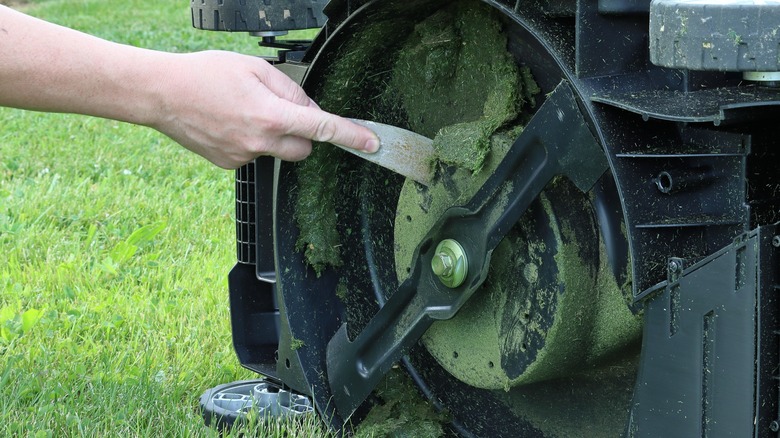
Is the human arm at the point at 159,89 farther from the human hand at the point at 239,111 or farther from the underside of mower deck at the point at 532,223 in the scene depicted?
the underside of mower deck at the point at 532,223

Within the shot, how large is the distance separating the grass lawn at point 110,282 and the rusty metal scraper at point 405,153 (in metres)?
0.61

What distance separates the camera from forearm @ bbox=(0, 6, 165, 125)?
1.89 m

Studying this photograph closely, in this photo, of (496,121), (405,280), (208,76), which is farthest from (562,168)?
(208,76)

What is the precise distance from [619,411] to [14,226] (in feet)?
8.62

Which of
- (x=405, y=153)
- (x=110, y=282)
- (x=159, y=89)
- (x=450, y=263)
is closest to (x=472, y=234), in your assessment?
(x=450, y=263)

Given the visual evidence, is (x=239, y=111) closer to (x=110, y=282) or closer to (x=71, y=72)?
(x=71, y=72)

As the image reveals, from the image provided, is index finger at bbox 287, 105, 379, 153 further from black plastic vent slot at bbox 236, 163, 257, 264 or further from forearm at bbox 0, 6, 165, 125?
black plastic vent slot at bbox 236, 163, 257, 264

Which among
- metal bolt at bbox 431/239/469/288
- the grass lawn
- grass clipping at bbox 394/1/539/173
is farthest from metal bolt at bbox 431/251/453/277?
the grass lawn

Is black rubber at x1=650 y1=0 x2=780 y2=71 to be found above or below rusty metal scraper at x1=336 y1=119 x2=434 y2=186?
above

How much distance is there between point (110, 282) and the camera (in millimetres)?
3383

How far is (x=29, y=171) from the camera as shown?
4.70 m

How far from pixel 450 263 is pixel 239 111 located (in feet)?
1.58

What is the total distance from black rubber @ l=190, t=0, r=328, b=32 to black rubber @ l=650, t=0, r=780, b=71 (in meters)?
1.22

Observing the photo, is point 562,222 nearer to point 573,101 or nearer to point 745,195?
point 573,101
